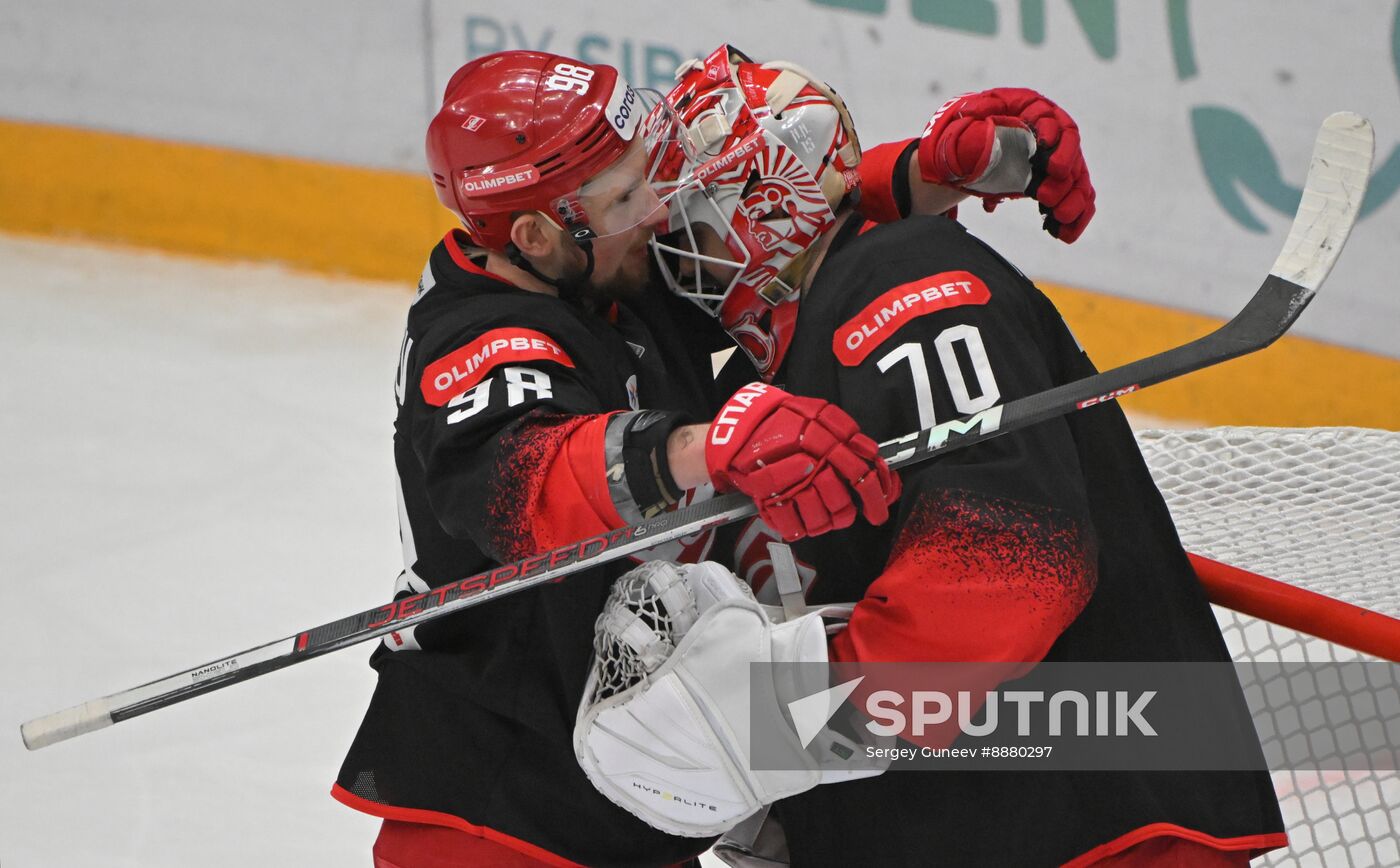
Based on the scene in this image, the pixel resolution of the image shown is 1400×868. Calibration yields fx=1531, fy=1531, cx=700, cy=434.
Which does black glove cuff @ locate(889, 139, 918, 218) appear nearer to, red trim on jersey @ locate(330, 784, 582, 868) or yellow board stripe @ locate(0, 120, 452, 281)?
red trim on jersey @ locate(330, 784, 582, 868)

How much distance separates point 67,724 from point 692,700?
0.66 m

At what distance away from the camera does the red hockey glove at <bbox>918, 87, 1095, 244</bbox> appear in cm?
174

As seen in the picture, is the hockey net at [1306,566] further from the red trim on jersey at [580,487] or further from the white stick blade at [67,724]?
the white stick blade at [67,724]

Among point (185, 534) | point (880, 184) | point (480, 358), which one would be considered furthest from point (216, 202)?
point (480, 358)

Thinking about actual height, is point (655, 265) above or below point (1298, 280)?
above

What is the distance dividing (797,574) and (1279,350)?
2.57 m

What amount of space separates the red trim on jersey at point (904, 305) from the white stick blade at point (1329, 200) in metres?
0.32

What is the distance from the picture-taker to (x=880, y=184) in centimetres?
190

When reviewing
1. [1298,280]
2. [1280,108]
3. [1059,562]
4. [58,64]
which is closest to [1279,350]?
[1280,108]

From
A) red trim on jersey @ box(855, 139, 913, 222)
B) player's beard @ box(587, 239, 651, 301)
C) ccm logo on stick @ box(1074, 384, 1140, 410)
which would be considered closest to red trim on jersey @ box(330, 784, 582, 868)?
player's beard @ box(587, 239, 651, 301)

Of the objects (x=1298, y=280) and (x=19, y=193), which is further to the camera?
(x=19, y=193)

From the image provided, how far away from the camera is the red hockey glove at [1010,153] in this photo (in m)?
1.74

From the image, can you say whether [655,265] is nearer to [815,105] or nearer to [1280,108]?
[815,105]

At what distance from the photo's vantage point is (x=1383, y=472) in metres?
2.19
